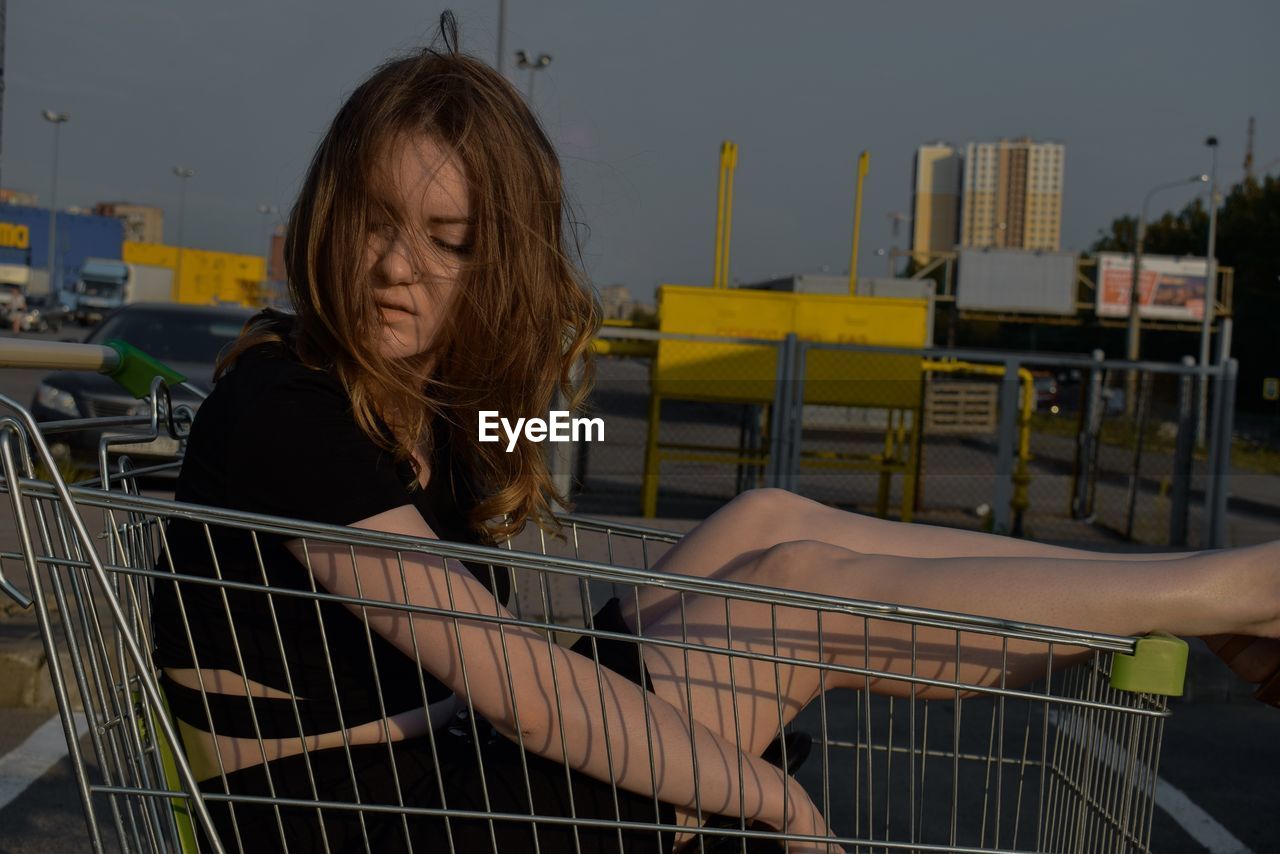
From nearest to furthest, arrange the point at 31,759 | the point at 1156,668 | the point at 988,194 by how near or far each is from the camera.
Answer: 1. the point at 1156,668
2. the point at 31,759
3. the point at 988,194

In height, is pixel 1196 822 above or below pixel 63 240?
below

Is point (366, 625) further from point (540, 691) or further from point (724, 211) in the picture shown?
point (724, 211)

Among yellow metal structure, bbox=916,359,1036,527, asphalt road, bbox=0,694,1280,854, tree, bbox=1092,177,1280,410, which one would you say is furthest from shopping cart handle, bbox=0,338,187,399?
tree, bbox=1092,177,1280,410

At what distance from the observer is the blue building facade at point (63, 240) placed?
4844 cm

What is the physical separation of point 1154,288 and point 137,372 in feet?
173

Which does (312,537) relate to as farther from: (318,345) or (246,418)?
(318,345)

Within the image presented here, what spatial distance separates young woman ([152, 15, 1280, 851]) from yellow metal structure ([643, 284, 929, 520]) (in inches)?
298

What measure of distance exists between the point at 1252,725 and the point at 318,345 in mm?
4644

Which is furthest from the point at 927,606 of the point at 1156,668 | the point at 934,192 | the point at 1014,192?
the point at 1014,192

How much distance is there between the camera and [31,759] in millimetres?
4035

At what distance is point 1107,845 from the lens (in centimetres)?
188

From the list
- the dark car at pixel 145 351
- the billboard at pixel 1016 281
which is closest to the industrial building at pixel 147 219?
the billboard at pixel 1016 281

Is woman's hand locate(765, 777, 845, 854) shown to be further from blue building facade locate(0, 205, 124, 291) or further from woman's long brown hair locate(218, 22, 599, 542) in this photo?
blue building facade locate(0, 205, 124, 291)

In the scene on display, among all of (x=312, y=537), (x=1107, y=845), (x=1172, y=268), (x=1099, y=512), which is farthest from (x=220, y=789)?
(x=1172, y=268)
